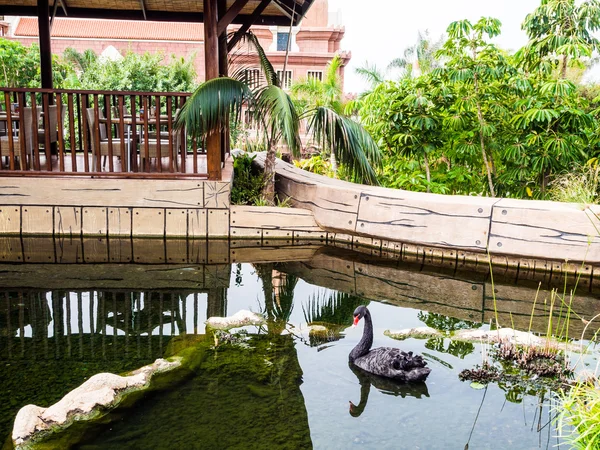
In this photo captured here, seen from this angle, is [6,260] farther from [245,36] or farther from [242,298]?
[245,36]

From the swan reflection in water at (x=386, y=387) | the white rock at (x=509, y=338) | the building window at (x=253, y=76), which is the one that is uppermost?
the building window at (x=253, y=76)

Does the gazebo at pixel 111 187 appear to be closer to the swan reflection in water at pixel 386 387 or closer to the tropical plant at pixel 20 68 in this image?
the swan reflection in water at pixel 386 387

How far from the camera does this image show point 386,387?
14.4 feet

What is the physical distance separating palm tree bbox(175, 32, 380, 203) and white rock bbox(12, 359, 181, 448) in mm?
4108

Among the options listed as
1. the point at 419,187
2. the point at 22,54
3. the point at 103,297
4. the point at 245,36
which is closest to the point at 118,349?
the point at 103,297

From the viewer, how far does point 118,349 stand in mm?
4996

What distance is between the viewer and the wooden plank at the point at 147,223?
849 cm

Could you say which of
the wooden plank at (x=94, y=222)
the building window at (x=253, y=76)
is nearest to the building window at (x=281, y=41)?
the building window at (x=253, y=76)

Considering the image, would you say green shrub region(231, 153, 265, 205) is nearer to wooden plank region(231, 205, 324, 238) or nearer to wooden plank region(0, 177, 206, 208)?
wooden plank region(231, 205, 324, 238)

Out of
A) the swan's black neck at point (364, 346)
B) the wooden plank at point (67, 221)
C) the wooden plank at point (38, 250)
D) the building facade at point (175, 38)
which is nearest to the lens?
the swan's black neck at point (364, 346)

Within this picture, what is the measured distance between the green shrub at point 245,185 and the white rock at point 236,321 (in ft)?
11.5

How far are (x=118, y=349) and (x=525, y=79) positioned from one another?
622 centimetres

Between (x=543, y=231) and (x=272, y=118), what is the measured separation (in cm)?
331

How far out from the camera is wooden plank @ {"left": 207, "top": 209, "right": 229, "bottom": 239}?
8.55 metres
